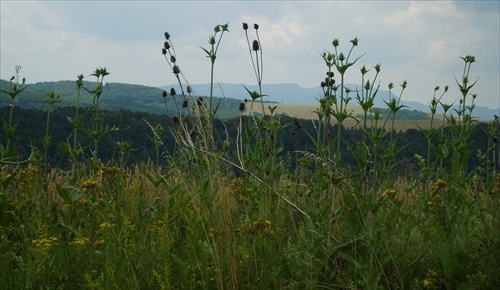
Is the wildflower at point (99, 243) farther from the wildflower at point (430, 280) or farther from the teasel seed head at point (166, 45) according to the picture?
the teasel seed head at point (166, 45)

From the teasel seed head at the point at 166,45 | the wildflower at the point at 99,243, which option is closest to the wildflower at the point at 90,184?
the wildflower at the point at 99,243

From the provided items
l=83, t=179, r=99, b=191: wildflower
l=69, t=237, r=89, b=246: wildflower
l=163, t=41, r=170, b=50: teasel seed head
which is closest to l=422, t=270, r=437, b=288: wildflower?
l=69, t=237, r=89, b=246: wildflower

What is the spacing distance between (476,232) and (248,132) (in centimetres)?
166

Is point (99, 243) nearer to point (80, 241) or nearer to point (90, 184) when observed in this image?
point (80, 241)

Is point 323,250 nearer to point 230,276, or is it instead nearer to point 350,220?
point 350,220

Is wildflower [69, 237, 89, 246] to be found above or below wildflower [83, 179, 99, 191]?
below

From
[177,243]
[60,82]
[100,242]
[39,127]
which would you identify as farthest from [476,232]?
[60,82]

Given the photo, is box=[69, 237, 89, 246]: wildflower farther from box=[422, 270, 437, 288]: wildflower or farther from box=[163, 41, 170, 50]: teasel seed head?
box=[163, 41, 170, 50]: teasel seed head

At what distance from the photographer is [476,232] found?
317 cm

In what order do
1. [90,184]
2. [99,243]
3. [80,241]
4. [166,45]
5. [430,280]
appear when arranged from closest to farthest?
1. [430,280]
2. [80,241]
3. [99,243]
4. [90,184]
5. [166,45]

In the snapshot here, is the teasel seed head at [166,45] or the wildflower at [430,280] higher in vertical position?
the teasel seed head at [166,45]

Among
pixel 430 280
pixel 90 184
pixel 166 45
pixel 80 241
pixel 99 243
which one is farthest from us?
pixel 166 45

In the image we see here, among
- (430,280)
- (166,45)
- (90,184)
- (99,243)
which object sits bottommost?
(99,243)

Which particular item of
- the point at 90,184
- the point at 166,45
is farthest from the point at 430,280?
the point at 166,45
